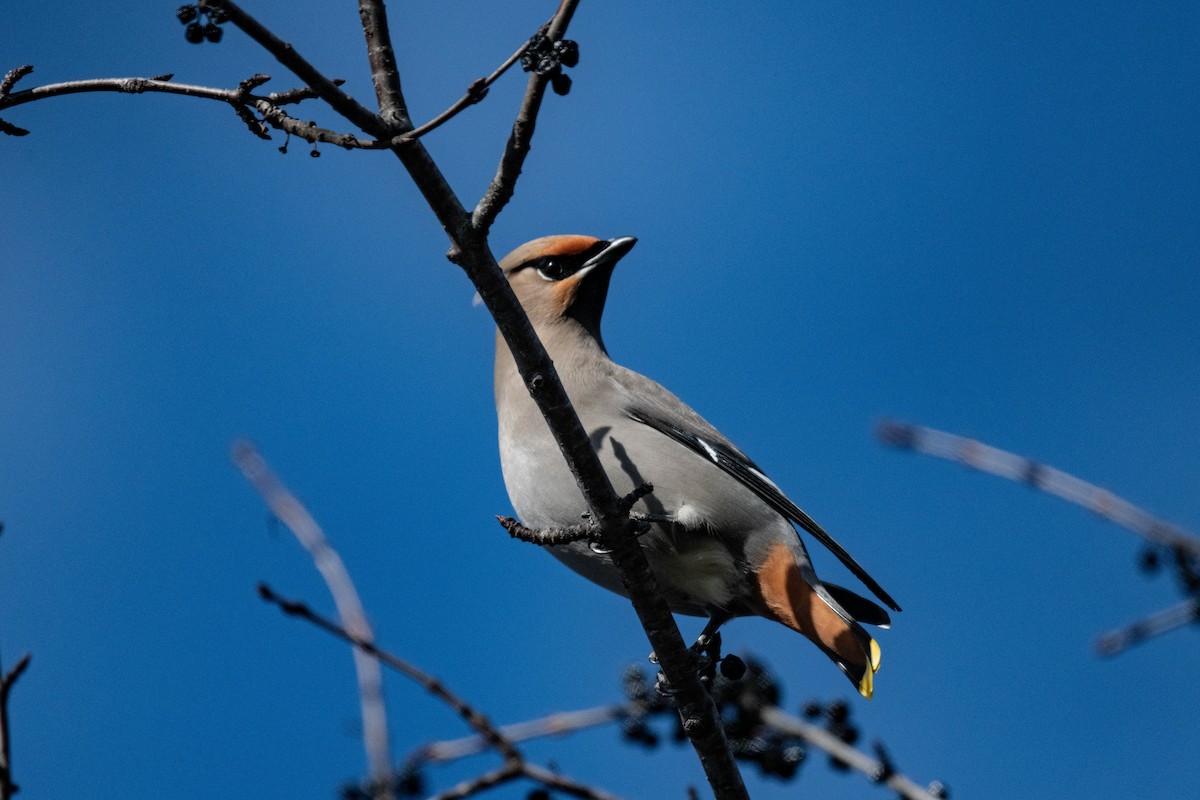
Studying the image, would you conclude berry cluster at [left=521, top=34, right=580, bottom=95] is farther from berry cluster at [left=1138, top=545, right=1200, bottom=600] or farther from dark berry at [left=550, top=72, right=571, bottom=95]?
berry cluster at [left=1138, top=545, right=1200, bottom=600]

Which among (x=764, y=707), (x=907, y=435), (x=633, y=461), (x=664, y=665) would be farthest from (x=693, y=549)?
(x=764, y=707)

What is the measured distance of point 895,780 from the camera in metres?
2.38

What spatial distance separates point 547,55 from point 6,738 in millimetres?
1821

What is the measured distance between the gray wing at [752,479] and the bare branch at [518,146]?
218 cm

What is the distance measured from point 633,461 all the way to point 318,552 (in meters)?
2.10

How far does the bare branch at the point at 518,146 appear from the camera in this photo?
9.35ft

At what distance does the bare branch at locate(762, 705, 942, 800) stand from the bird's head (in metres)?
3.35

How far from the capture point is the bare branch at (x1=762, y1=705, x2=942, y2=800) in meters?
2.36

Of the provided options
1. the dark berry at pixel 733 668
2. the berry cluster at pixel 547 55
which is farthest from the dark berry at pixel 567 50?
the dark berry at pixel 733 668

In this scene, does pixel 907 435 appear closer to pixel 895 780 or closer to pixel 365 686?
pixel 895 780

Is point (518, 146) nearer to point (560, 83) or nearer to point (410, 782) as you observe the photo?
point (560, 83)

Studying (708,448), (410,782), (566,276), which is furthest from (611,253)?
(410,782)

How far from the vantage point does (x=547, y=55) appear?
2.84 m

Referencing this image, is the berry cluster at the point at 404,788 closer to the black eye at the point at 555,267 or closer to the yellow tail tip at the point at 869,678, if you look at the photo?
the yellow tail tip at the point at 869,678
